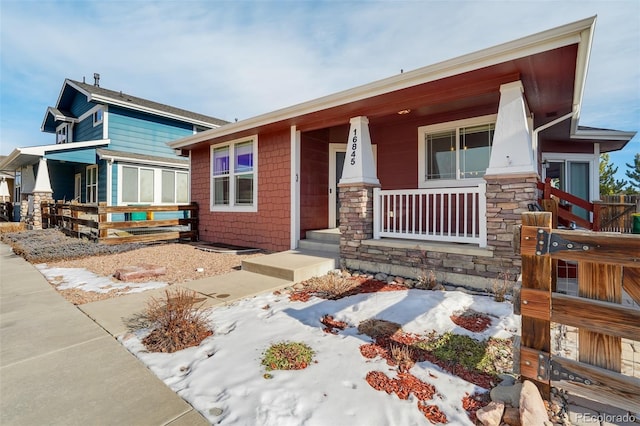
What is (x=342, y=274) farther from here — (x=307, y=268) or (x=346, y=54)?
(x=346, y=54)

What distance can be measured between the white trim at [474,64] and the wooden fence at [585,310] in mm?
2750

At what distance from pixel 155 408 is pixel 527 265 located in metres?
2.47

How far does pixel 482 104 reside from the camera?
225 inches

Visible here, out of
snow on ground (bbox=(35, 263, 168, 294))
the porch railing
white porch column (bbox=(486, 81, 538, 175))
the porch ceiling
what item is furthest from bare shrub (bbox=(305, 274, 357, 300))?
the porch ceiling

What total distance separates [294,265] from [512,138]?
369 centimetres

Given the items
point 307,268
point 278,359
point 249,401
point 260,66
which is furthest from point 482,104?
point 260,66

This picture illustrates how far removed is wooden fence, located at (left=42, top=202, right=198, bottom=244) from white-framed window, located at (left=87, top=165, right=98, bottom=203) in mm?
1461

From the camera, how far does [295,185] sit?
6.83m

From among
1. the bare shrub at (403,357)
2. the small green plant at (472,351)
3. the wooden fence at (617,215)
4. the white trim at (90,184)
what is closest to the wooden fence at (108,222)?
the white trim at (90,184)

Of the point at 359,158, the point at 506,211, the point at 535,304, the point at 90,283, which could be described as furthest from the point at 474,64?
the point at 90,283

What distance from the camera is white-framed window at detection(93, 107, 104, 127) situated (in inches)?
476

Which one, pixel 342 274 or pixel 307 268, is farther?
pixel 342 274

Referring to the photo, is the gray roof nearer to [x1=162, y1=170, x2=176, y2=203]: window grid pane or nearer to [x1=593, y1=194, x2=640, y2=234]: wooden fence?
[x1=162, y1=170, x2=176, y2=203]: window grid pane

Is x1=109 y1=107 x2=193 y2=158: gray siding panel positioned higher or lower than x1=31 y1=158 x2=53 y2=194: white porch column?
higher
